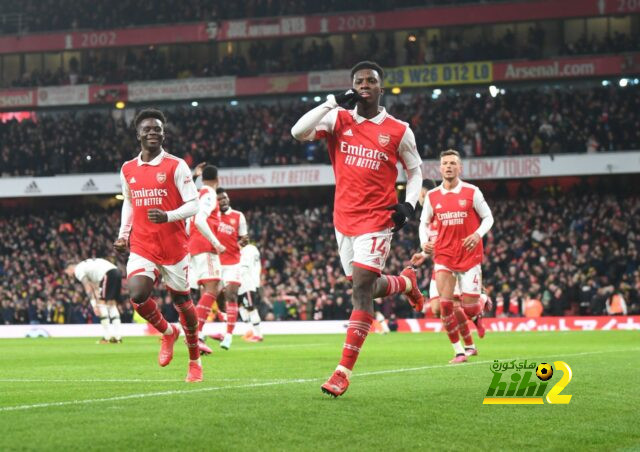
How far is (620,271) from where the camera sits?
1409 inches

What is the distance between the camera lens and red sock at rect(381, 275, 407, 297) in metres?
9.77

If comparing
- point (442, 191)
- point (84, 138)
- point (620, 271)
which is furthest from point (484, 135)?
point (442, 191)

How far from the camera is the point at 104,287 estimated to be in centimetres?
2400

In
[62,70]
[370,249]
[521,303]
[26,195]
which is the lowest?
[521,303]

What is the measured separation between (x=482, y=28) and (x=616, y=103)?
9211 millimetres

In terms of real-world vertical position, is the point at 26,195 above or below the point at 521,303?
above

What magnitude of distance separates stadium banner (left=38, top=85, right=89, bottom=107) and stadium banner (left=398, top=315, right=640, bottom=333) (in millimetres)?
26326

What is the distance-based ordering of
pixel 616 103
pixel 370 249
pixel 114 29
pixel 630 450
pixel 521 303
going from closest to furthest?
pixel 630 450 → pixel 370 249 → pixel 521 303 → pixel 616 103 → pixel 114 29

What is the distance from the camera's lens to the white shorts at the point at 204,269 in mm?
18000

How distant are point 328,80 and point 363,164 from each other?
1620 inches

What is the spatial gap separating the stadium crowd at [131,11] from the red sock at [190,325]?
41797mm

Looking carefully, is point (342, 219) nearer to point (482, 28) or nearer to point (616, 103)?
point (616, 103)

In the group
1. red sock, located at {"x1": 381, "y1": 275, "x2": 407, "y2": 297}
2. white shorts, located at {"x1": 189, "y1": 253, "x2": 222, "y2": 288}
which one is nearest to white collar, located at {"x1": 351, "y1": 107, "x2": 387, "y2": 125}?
red sock, located at {"x1": 381, "y1": 275, "x2": 407, "y2": 297}

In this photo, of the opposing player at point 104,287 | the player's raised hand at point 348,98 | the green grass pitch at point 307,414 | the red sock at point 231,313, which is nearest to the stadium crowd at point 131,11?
the opposing player at point 104,287
